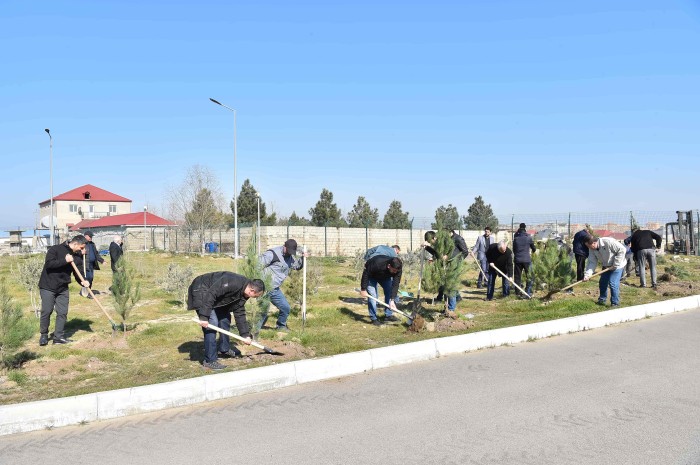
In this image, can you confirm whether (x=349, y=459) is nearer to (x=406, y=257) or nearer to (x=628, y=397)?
(x=628, y=397)

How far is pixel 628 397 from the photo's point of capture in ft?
18.1

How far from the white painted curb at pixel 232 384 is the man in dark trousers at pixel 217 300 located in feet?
2.64

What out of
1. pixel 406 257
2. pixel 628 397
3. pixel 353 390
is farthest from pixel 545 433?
pixel 406 257

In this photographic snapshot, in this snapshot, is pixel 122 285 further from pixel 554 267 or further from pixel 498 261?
pixel 554 267

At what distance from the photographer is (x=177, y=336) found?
8672 mm

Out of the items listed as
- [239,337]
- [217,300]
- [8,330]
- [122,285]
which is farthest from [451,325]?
[8,330]

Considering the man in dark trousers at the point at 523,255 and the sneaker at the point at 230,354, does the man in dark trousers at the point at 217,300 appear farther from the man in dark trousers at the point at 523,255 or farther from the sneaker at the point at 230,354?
the man in dark trousers at the point at 523,255

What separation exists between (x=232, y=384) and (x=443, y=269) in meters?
5.03

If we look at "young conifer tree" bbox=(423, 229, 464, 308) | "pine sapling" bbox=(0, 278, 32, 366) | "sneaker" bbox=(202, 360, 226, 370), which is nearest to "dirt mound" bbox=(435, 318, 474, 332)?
"young conifer tree" bbox=(423, 229, 464, 308)

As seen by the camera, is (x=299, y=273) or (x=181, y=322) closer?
(x=181, y=322)

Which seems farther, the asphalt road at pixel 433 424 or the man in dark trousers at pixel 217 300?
the man in dark trousers at pixel 217 300

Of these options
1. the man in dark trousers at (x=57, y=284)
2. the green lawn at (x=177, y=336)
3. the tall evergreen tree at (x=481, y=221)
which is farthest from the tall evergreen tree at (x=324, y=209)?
the man in dark trousers at (x=57, y=284)

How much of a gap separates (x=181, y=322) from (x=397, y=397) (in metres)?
5.49

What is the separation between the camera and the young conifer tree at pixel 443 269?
9828 millimetres
